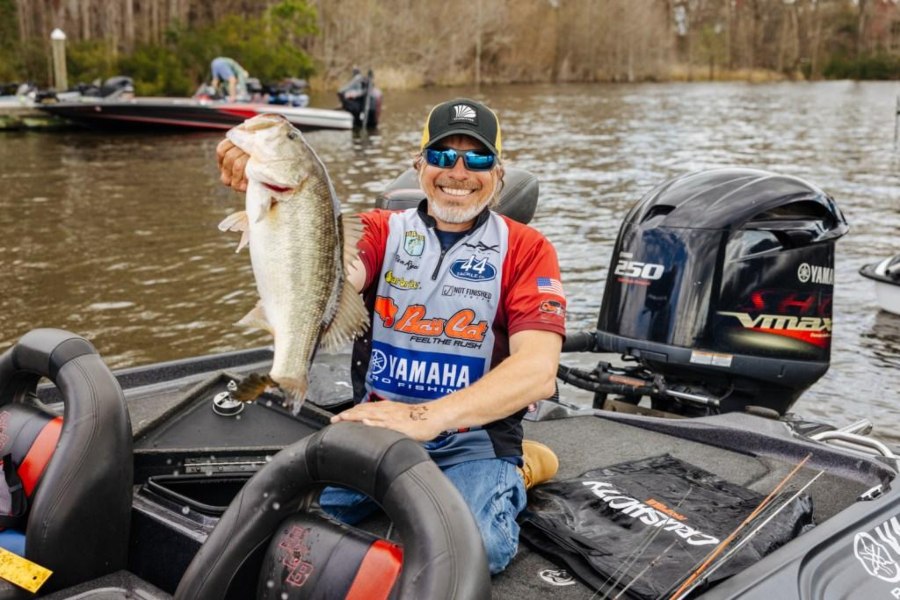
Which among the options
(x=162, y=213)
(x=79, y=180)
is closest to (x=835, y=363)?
(x=162, y=213)

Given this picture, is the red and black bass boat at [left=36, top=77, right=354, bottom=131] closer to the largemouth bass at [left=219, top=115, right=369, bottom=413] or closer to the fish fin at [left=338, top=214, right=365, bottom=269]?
the fish fin at [left=338, top=214, right=365, bottom=269]

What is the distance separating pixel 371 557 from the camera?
219 cm

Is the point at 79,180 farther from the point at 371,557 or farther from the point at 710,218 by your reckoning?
the point at 371,557

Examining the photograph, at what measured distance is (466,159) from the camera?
3010 mm

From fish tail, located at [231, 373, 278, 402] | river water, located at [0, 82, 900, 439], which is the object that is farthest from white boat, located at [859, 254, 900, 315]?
fish tail, located at [231, 373, 278, 402]

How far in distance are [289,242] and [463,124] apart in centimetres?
93

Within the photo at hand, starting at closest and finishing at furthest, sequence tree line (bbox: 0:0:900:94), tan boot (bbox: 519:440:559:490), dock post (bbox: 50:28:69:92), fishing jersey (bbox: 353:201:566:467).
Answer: fishing jersey (bbox: 353:201:566:467) → tan boot (bbox: 519:440:559:490) → dock post (bbox: 50:28:69:92) → tree line (bbox: 0:0:900:94)

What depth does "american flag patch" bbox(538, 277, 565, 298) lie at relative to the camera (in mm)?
2938

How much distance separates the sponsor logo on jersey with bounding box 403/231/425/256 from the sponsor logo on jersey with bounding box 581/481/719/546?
102cm

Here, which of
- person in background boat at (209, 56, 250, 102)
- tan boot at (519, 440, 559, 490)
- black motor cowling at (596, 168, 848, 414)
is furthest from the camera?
person in background boat at (209, 56, 250, 102)

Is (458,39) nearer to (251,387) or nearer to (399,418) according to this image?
(399,418)

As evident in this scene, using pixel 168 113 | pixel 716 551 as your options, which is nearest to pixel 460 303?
pixel 716 551

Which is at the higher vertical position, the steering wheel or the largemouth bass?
the largemouth bass

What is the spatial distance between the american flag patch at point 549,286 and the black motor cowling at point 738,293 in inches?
66.2
